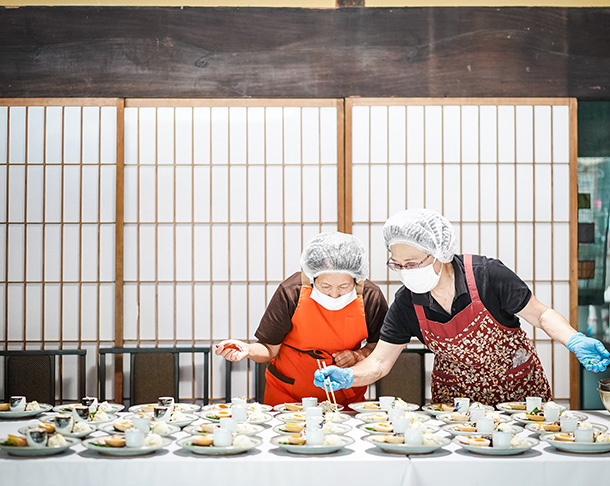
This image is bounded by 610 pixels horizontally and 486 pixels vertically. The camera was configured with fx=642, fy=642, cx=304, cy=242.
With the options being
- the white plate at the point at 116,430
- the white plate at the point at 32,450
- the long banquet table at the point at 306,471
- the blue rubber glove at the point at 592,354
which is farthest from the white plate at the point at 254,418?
the blue rubber glove at the point at 592,354

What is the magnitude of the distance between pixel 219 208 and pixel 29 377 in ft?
5.23

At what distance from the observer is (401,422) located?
7.29 feet

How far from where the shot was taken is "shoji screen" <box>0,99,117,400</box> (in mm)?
4180

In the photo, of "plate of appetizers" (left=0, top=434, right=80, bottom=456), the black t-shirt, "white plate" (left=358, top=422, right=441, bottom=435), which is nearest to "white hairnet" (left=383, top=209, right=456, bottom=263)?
the black t-shirt

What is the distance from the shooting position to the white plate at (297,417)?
245cm

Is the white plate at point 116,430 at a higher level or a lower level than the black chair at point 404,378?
higher

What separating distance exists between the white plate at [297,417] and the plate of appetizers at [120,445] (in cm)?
53

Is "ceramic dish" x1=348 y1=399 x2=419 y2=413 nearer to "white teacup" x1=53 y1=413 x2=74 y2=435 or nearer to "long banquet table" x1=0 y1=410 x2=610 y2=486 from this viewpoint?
"long banquet table" x1=0 y1=410 x2=610 y2=486

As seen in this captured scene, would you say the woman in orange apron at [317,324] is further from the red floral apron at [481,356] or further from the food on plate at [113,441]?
the food on plate at [113,441]

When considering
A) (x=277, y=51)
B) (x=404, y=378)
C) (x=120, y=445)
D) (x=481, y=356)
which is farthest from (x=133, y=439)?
(x=277, y=51)

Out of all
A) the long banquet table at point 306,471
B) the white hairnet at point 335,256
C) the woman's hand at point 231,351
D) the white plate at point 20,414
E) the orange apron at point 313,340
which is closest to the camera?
the long banquet table at point 306,471

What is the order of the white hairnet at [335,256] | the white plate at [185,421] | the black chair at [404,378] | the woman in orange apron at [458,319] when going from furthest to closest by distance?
the black chair at [404,378] → the white hairnet at [335,256] → the woman in orange apron at [458,319] → the white plate at [185,421]

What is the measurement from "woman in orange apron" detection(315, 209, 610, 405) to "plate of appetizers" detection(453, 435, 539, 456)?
645 millimetres

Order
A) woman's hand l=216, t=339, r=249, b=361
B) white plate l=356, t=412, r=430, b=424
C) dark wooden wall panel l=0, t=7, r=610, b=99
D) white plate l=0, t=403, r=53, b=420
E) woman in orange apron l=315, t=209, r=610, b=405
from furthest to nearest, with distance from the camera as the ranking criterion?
dark wooden wall panel l=0, t=7, r=610, b=99 < woman's hand l=216, t=339, r=249, b=361 < woman in orange apron l=315, t=209, r=610, b=405 < white plate l=0, t=403, r=53, b=420 < white plate l=356, t=412, r=430, b=424
